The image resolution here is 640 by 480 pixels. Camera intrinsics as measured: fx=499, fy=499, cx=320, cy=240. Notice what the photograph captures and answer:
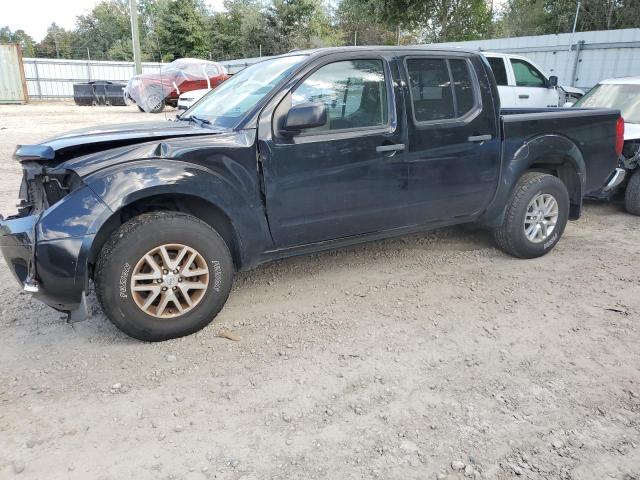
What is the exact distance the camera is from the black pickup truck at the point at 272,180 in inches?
119

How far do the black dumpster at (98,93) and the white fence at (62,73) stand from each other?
11.7 feet

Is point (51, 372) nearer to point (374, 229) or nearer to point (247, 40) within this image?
point (374, 229)

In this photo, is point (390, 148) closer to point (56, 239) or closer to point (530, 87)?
point (56, 239)

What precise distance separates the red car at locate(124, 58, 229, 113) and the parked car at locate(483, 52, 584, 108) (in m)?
12.2

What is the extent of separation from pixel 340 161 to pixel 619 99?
5.80m

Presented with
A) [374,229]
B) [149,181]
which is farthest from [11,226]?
[374,229]

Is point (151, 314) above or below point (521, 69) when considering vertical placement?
below

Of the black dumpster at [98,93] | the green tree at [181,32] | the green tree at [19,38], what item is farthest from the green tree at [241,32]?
the green tree at [19,38]

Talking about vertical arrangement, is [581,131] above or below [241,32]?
below

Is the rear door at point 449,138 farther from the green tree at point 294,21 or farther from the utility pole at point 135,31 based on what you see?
the green tree at point 294,21

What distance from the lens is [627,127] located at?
649 centimetres

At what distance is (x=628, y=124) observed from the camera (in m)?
6.62

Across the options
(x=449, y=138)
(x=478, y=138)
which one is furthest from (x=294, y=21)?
(x=449, y=138)

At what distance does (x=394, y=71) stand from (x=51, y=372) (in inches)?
126
